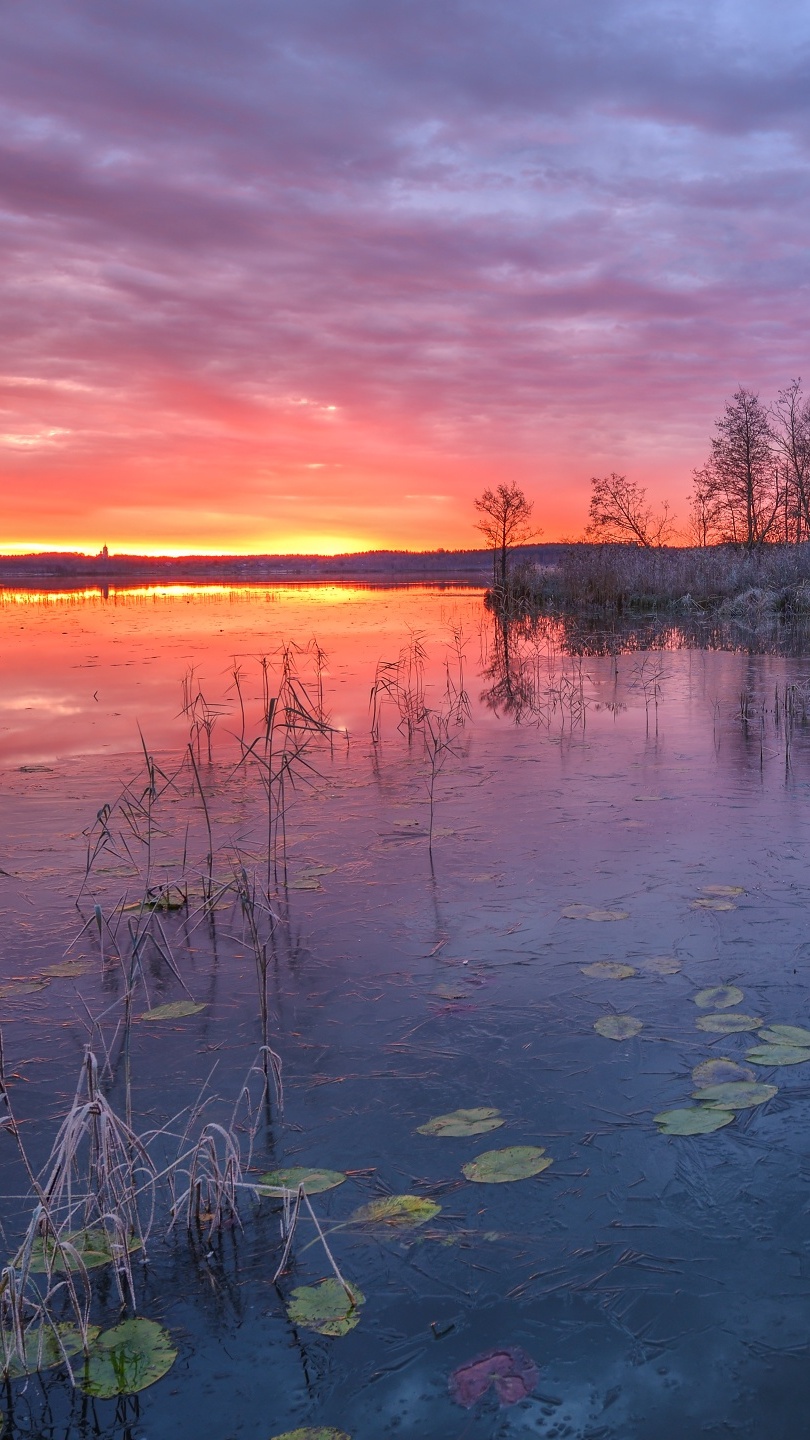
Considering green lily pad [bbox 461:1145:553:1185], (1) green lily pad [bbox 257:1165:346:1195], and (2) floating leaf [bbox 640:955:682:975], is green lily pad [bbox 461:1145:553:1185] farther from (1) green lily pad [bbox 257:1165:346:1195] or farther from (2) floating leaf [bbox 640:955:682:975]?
(2) floating leaf [bbox 640:955:682:975]

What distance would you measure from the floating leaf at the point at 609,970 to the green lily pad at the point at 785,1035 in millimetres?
641

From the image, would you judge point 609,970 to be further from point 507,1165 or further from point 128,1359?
point 128,1359

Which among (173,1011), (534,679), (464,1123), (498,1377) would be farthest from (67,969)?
(534,679)

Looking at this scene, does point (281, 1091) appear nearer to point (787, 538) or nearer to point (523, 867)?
point (523, 867)

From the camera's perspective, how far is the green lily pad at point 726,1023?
3.54 m

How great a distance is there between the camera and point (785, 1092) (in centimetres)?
313

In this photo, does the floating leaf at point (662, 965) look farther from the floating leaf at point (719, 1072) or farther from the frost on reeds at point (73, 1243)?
the frost on reeds at point (73, 1243)

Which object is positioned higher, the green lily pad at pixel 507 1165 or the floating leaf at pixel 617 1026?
the floating leaf at pixel 617 1026

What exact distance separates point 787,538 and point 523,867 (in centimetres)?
3154

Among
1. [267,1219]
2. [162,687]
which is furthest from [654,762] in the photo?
[162,687]

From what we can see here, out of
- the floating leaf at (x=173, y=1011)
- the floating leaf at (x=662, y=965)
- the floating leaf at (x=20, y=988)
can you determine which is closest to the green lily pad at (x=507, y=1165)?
the floating leaf at (x=662, y=965)

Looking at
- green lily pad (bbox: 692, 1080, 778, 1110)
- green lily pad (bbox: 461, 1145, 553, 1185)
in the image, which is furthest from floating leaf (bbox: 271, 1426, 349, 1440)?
green lily pad (bbox: 692, 1080, 778, 1110)

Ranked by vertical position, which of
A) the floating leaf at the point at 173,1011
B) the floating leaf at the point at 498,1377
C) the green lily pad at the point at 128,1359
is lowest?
the floating leaf at the point at 498,1377

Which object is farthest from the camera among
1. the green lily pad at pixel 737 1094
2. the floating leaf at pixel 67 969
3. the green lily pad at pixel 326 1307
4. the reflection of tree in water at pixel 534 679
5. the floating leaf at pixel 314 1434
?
the reflection of tree in water at pixel 534 679
